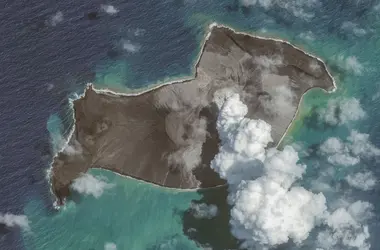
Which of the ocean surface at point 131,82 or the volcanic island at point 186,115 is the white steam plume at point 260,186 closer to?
the ocean surface at point 131,82

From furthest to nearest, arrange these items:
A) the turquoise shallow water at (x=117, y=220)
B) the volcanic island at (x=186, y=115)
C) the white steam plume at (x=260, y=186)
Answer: the volcanic island at (x=186, y=115) → the turquoise shallow water at (x=117, y=220) → the white steam plume at (x=260, y=186)

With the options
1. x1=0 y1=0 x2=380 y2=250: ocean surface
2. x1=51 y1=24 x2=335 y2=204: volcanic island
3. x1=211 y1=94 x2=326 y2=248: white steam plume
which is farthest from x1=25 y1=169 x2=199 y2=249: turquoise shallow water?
x1=211 y1=94 x2=326 y2=248: white steam plume

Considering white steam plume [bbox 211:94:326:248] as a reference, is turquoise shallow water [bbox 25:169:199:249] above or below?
below

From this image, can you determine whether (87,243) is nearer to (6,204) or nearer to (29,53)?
(6,204)

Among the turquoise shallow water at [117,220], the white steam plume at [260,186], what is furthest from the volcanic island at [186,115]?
the white steam plume at [260,186]

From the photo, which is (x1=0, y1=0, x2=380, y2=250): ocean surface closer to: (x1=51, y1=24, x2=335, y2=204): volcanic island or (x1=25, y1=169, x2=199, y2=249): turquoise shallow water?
(x1=25, y1=169, x2=199, y2=249): turquoise shallow water

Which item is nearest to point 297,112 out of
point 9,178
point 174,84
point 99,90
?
point 174,84
